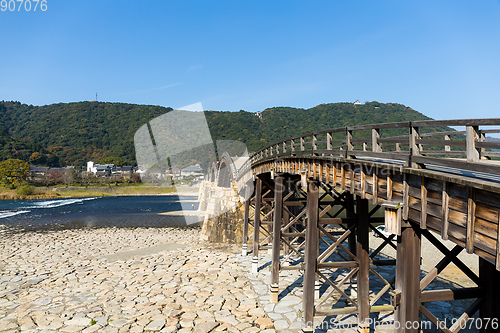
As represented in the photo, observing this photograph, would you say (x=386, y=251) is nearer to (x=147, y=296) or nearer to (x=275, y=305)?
(x=275, y=305)

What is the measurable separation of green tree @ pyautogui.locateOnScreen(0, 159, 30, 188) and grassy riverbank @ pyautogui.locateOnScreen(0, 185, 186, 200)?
373cm

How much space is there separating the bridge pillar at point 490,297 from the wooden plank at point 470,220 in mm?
1918

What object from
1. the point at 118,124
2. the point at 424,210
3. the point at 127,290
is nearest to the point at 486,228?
the point at 424,210

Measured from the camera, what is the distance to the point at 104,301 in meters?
10.9

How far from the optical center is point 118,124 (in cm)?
12731

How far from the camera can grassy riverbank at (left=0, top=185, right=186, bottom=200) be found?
62.7 meters

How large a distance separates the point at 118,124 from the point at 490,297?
455 feet

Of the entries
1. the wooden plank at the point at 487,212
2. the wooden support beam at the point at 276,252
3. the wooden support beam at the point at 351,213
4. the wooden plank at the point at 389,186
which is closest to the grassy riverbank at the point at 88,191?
the wooden support beam at the point at 276,252

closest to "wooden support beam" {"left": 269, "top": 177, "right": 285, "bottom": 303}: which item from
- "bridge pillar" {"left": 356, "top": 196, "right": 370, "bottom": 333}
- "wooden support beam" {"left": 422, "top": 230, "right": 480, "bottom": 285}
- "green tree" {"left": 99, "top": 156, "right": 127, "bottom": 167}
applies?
"bridge pillar" {"left": 356, "top": 196, "right": 370, "bottom": 333}

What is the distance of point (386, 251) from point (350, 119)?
289 ft

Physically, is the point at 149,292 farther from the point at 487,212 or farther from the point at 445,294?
the point at 487,212

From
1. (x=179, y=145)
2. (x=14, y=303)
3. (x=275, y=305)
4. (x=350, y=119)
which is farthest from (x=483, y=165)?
(x=350, y=119)

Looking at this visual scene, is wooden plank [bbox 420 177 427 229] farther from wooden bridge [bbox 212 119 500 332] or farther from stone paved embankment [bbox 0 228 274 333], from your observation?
stone paved embankment [bbox 0 228 274 333]

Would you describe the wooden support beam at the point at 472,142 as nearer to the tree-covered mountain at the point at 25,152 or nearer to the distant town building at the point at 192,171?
the distant town building at the point at 192,171
